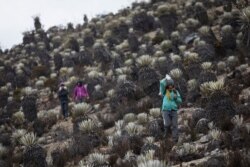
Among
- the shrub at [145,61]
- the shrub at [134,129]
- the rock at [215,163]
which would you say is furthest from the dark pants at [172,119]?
the shrub at [145,61]

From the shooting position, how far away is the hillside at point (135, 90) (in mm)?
11414

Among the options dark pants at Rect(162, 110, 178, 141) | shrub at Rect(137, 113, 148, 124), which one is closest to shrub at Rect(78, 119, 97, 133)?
Result: shrub at Rect(137, 113, 148, 124)

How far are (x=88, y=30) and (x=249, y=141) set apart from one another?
31.0 m

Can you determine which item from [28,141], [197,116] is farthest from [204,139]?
[28,141]

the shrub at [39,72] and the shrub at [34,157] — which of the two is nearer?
the shrub at [34,157]

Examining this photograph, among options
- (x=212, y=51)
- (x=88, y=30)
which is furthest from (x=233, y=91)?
(x=88, y=30)

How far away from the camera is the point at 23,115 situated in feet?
74.2

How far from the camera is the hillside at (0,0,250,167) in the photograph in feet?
37.4

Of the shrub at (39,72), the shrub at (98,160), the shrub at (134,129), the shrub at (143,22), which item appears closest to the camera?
the shrub at (98,160)

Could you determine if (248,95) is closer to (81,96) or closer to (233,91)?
(233,91)

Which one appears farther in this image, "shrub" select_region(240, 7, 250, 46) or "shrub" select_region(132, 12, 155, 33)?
"shrub" select_region(132, 12, 155, 33)

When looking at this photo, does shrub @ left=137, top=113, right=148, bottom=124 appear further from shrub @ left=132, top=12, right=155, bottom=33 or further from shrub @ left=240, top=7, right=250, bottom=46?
shrub @ left=132, top=12, right=155, bottom=33

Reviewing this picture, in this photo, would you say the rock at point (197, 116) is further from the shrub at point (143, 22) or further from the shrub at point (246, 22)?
the shrub at point (143, 22)

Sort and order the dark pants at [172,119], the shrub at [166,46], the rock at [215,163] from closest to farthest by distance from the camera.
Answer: the rock at [215,163], the dark pants at [172,119], the shrub at [166,46]
